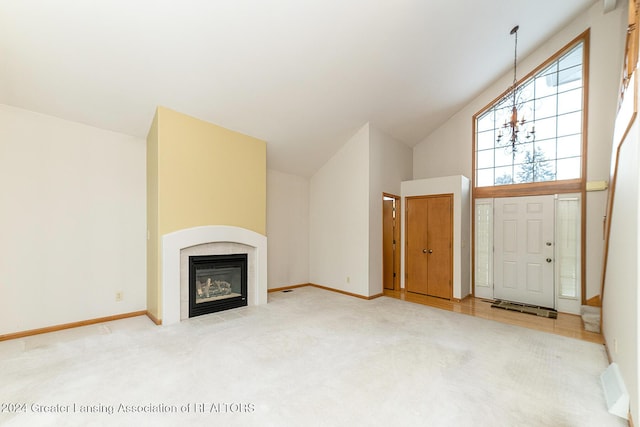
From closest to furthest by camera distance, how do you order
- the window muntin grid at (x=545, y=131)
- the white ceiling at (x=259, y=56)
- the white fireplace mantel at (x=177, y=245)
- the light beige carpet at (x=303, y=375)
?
1. the light beige carpet at (x=303, y=375)
2. the white ceiling at (x=259, y=56)
3. the white fireplace mantel at (x=177, y=245)
4. the window muntin grid at (x=545, y=131)

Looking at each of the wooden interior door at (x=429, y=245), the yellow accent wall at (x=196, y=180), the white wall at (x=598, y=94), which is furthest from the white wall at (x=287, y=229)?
the white wall at (x=598, y=94)

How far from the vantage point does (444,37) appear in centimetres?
389

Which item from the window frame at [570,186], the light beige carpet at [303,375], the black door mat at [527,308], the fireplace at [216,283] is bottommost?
the black door mat at [527,308]

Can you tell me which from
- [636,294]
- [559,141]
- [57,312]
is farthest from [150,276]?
[559,141]

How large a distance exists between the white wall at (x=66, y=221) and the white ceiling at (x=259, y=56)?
1.11 ft

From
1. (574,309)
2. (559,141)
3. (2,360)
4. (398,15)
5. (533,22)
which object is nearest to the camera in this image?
(2,360)

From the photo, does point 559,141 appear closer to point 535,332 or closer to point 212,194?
point 535,332

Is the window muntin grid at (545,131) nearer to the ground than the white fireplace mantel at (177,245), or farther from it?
farther from it

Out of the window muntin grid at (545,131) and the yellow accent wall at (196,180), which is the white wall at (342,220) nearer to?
the yellow accent wall at (196,180)

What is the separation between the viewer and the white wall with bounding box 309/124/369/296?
536 centimetres

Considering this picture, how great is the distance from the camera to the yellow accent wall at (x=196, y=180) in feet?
12.6

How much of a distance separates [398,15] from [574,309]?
527 centimetres

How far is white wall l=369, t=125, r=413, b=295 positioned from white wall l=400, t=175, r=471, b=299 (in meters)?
0.61

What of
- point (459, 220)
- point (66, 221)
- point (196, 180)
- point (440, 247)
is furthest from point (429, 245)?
point (66, 221)
